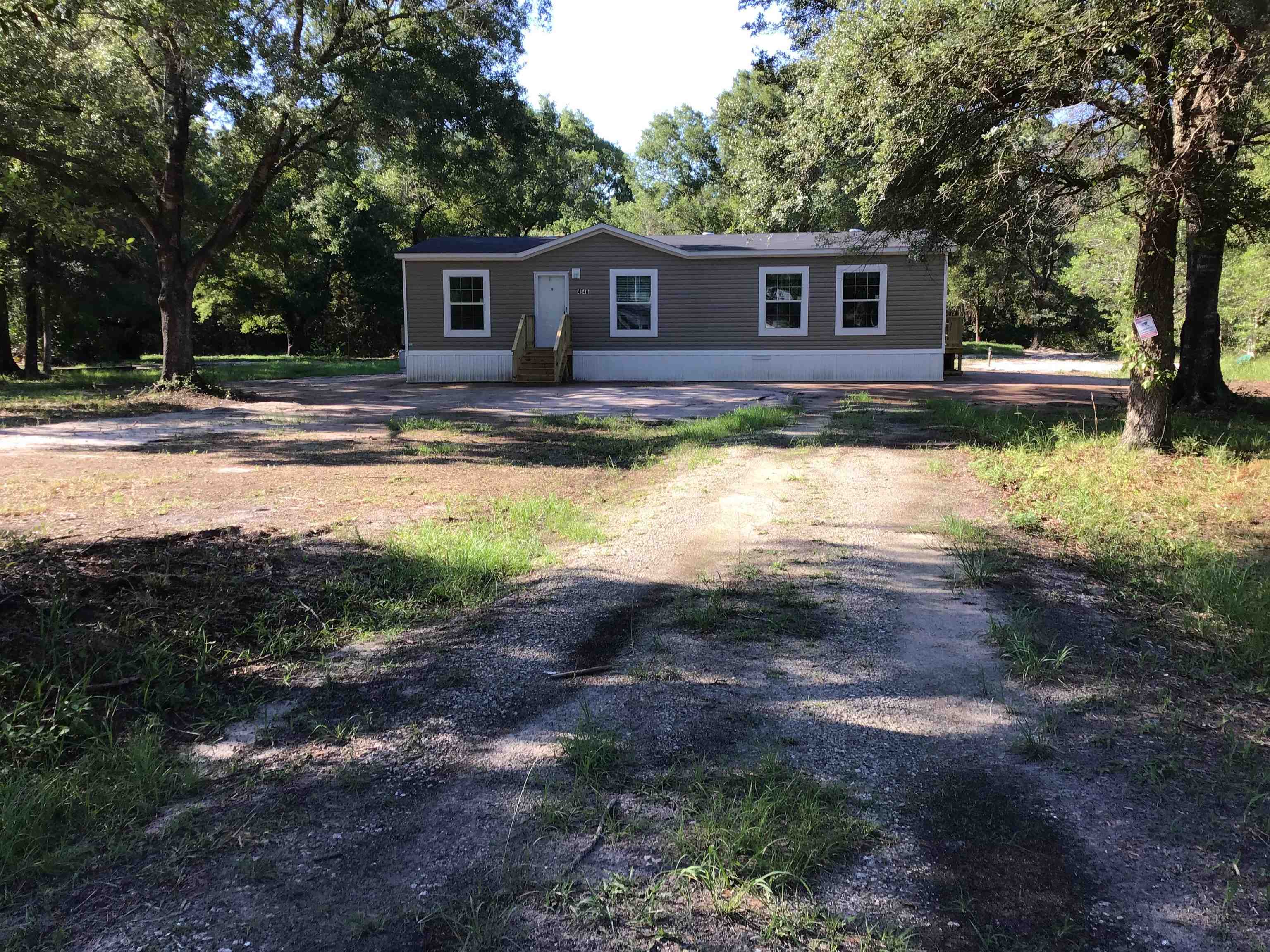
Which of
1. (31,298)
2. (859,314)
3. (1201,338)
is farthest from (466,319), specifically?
(1201,338)

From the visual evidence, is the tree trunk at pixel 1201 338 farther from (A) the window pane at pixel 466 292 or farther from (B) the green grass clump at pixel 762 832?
(A) the window pane at pixel 466 292

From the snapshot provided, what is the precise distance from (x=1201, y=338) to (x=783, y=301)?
8.97m

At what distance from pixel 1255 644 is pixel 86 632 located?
5451 mm

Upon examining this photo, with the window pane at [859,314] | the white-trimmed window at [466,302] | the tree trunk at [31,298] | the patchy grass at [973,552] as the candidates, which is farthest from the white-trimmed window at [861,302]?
the tree trunk at [31,298]

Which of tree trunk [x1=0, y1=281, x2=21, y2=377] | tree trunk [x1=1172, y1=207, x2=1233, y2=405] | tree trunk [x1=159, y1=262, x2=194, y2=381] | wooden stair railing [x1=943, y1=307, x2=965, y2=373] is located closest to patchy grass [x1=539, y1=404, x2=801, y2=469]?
tree trunk [x1=1172, y1=207, x2=1233, y2=405]

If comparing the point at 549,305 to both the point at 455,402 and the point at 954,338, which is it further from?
the point at 954,338

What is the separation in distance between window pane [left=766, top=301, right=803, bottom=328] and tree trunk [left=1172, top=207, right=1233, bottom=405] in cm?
829

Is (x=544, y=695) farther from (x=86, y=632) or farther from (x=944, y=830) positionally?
(x=86, y=632)

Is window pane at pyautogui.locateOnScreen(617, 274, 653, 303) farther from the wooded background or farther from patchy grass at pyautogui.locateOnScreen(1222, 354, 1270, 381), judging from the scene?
A: patchy grass at pyautogui.locateOnScreen(1222, 354, 1270, 381)

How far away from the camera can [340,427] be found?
40.3 feet

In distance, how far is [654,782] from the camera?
2.84 metres

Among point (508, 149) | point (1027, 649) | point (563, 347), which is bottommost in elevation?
point (1027, 649)

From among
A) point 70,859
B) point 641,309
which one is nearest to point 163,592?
point 70,859

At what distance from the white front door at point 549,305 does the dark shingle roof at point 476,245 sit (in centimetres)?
91
